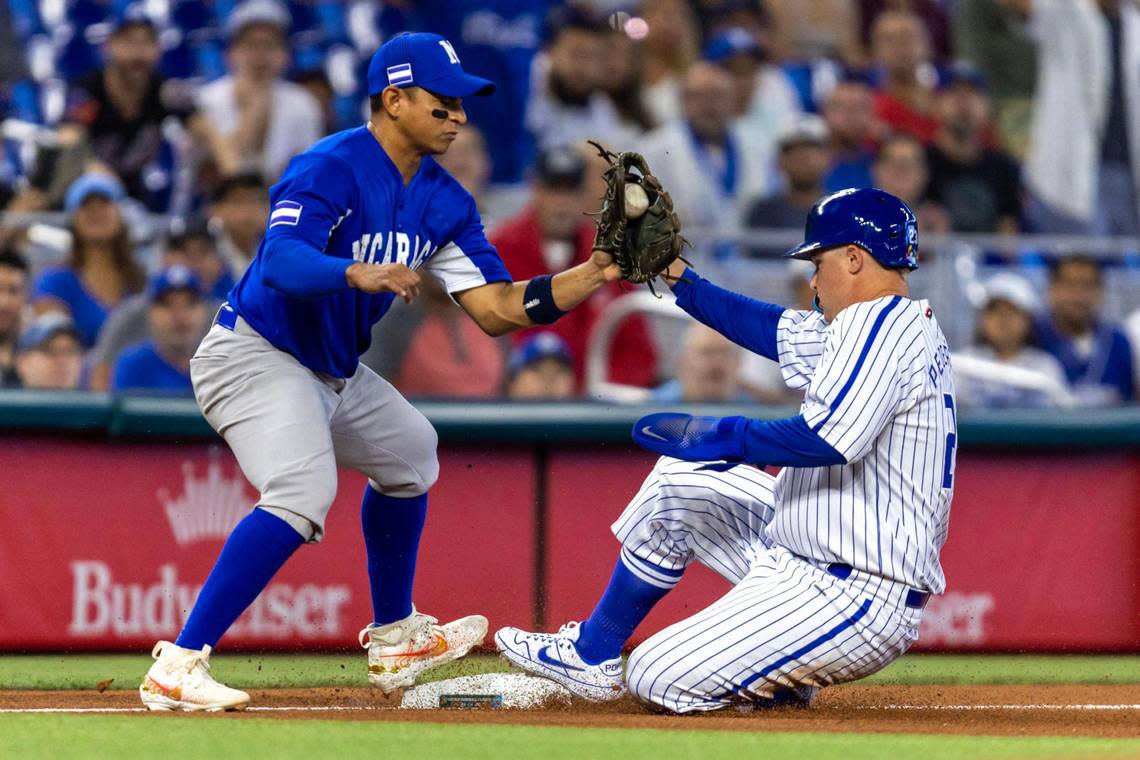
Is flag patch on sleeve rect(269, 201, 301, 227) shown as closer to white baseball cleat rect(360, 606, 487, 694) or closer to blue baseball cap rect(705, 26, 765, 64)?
white baseball cleat rect(360, 606, 487, 694)

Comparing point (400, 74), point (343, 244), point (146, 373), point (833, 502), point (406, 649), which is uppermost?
point (400, 74)

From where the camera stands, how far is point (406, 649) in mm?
4746

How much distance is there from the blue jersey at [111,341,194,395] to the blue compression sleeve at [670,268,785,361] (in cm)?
307

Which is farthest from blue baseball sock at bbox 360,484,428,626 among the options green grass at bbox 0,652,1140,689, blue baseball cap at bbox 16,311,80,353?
blue baseball cap at bbox 16,311,80,353

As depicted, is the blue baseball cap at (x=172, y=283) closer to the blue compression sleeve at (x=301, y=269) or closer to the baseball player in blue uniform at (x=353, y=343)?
the baseball player in blue uniform at (x=353, y=343)

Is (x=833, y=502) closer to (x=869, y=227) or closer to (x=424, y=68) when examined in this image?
(x=869, y=227)

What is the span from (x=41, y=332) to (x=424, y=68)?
331cm

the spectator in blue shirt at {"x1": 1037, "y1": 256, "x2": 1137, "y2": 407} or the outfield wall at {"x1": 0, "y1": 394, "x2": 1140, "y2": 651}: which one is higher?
the spectator in blue shirt at {"x1": 1037, "y1": 256, "x2": 1137, "y2": 407}

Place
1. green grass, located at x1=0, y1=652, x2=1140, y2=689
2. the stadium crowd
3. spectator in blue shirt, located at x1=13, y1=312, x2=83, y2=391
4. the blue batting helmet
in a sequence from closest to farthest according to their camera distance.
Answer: the blue batting helmet < green grass, located at x1=0, y1=652, x2=1140, y2=689 < spectator in blue shirt, located at x1=13, y1=312, x2=83, y2=391 < the stadium crowd

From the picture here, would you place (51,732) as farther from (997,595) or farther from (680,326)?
(680,326)

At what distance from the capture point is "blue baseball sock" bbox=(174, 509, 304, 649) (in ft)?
A: 13.5

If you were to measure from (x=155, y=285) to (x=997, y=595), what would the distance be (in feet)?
12.2

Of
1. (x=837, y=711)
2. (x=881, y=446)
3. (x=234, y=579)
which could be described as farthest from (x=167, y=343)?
(x=881, y=446)

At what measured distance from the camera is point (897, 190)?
9133mm
